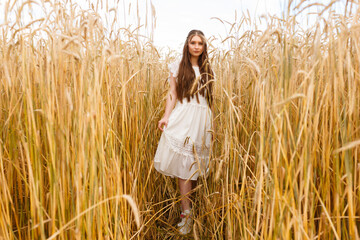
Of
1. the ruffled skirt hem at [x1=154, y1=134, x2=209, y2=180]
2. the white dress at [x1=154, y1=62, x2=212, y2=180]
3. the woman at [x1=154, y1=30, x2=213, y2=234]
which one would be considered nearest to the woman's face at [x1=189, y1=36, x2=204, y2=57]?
the woman at [x1=154, y1=30, x2=213, y2=234]

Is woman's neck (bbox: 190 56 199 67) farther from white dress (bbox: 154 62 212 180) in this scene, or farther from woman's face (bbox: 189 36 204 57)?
white dress (bbox: 154 62 212 180)

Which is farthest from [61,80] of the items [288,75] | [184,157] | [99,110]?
[184,157]

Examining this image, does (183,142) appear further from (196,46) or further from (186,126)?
(196,46)

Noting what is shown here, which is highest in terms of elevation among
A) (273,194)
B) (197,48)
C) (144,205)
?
(197,48)

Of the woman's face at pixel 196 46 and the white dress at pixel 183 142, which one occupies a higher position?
the woman's face at pixel 196 46

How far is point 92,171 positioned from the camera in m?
A: 0.91

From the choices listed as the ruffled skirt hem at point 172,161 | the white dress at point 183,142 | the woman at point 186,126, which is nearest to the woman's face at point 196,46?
the woman at point 186,126

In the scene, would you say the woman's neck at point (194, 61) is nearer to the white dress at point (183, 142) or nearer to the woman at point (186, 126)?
the woman at point (186, 126)

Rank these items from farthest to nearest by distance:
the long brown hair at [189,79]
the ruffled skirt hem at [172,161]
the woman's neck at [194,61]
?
the woman's neck at [194,61]
the long brown hair at [189,79]
the ruffled skirt hem at [172,161]

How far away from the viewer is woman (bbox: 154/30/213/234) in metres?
1.84

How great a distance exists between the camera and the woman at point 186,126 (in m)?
1.84

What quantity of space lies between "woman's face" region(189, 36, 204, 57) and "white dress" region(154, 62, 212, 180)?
1.08 ft

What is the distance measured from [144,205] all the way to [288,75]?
1.13 metres

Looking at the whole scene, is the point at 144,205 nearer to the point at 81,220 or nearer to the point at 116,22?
the point at 81,220
